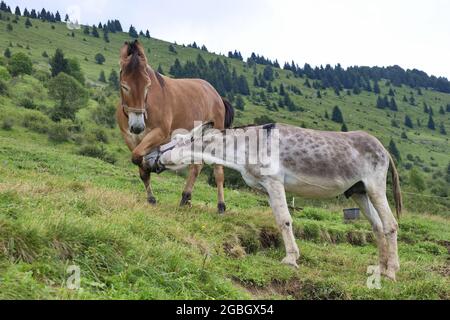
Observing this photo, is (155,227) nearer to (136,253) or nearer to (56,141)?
(136,253)

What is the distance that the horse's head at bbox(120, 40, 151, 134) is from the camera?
902 centimetres

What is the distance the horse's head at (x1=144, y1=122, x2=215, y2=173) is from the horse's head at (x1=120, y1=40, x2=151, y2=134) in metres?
0.59

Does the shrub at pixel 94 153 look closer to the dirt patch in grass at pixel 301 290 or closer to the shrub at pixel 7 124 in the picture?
the shrub at pixel 7 124

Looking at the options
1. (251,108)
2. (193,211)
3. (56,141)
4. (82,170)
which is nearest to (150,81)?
(193,211)

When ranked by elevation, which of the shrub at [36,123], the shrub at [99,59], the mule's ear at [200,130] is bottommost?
the mule's ear at [200,130]

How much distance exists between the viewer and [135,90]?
30.0ft

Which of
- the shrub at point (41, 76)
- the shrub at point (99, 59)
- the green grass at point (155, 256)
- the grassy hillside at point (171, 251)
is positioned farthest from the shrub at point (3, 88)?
the shrub at point (99, 59)

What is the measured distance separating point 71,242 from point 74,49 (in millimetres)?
150429

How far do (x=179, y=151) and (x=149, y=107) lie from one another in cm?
126

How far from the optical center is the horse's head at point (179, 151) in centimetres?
903

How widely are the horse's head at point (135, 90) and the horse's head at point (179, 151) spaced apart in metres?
0.59

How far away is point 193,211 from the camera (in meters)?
10.3
